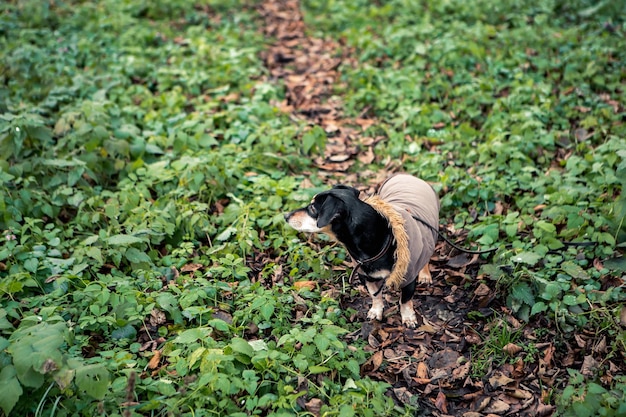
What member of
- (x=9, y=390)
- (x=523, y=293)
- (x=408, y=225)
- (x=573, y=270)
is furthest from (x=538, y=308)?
(x=9, y=390)

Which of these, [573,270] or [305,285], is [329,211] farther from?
[573,270]

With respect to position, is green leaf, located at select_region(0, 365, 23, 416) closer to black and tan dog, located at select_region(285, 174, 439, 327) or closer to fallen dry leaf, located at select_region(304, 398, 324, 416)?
fallen dry leaf, located at select_region(304, 398, 324, 416)

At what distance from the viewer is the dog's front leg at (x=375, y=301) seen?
4426mm

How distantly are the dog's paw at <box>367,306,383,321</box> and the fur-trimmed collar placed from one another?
1.35ft

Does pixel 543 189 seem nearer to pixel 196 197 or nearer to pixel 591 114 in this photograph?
pixel 591 114

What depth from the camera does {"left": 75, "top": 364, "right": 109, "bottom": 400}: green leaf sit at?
3197mm

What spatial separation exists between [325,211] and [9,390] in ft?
7.61

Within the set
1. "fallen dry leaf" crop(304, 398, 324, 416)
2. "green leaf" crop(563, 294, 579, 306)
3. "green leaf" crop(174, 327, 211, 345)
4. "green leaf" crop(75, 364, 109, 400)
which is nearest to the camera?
"green leaf" crop(75, 364, 109, 400)

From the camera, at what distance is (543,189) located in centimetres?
546

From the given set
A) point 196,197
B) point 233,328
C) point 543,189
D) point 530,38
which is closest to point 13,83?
point 196,197

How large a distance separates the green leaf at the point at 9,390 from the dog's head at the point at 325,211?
86.0 inches

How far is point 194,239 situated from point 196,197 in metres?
0.69

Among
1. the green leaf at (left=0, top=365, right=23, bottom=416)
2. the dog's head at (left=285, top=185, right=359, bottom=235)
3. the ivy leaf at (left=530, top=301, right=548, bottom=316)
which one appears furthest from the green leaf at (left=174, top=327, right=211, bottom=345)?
the ivy leaf at (left=530, top=301, right=548, bottom=316)

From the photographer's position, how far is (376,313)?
4574 millimetres
